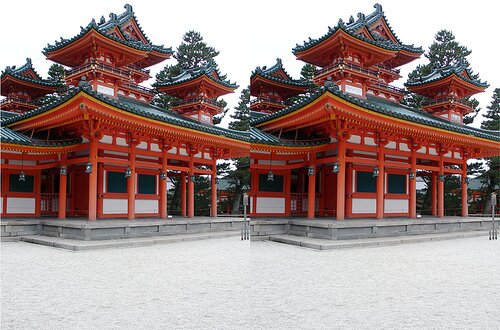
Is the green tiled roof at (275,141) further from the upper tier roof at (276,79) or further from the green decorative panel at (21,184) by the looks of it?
Answer: the green decorative panel at (21,184)

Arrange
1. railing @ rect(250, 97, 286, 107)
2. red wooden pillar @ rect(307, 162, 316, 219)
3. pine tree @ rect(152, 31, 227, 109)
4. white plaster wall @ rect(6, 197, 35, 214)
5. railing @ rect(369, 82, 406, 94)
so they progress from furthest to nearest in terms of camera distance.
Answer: pine tree @ rect(152, 31, 227, 109) → railing @ rect(369, 82, 406, 94) → railing @ rect(250, 97, 286, 107) → white plaster wall @ rect(6, 197, 35, 214) → red wooden pillar @ rect(307, 162, 316, 219)

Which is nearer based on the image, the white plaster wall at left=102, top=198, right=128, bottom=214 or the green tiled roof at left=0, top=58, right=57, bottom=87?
the white plaster wall at left=102, top=198, right=128, bottom=214

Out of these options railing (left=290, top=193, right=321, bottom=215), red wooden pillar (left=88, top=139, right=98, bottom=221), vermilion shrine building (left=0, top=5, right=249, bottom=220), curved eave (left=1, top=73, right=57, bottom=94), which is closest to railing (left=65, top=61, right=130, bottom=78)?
vermilion shrine building (left=0, top=5, right=249, bottom=220)

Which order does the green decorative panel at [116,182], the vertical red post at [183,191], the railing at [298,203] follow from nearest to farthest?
the railing at [298,203]
the green decorative panel at [116,182]
the vertical red post at [183,191]

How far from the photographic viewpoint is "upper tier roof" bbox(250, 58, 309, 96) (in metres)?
16.2

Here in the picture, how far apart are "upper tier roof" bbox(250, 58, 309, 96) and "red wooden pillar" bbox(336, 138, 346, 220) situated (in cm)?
444

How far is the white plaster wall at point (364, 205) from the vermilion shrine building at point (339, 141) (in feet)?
0.11

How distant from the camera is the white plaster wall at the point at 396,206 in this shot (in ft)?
51.6

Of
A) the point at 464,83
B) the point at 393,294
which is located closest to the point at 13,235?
the point at 393,294

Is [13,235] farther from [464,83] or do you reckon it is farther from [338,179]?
[464,83]

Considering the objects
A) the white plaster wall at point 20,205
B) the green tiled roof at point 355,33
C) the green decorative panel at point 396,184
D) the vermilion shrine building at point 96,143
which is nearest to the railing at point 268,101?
the vermilion shrine building at point 96,143

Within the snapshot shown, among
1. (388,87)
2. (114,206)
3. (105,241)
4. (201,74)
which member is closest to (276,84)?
(201,74)

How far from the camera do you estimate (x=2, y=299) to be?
19.5 feet

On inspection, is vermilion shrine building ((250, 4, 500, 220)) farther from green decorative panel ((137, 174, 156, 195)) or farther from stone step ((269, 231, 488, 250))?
green decorative panel ((137, 174, 156, 195))
